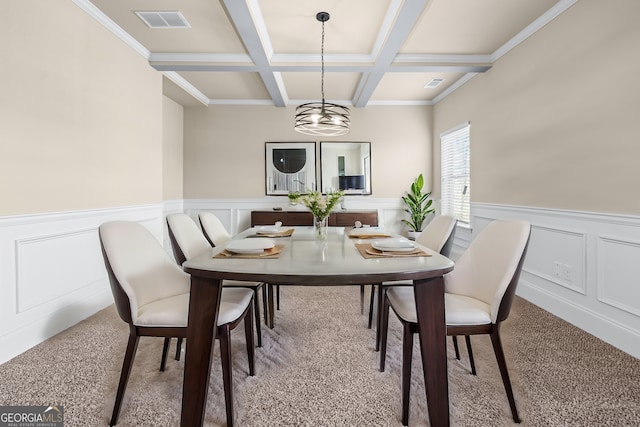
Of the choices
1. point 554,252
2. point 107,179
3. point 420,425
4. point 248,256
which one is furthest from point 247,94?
point 420,425

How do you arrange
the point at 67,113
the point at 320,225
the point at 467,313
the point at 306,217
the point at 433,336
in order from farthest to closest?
the point at 306,217
the point at 67,113
the point at 320,225
the point at 467,313
the point at 433,336

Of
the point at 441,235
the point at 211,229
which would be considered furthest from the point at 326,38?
the point at 441,235

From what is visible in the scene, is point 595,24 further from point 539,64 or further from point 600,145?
point 600,145

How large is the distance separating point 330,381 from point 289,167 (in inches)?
163

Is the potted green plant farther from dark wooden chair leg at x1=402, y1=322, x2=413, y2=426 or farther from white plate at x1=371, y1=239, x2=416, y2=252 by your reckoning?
dark wooden chair leg at x1=402, y1=322, x2=413, y2=426

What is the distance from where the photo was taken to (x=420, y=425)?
4.57ft

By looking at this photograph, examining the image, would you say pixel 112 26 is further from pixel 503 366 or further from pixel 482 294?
pixel 503 366

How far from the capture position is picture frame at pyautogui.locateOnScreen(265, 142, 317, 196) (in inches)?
213

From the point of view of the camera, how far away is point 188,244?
2.11 metres

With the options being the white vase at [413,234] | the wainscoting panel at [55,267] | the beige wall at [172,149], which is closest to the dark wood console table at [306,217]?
the white vase at [413,234]

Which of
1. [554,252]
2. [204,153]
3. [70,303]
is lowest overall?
[70,303]

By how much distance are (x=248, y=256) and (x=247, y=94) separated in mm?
4102

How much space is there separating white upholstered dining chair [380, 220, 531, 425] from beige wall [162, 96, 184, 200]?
433 cm

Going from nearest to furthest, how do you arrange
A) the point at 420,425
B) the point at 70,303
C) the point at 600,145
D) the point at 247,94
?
the point at 420,425 < the point at 600,145 < the point at 70,303 < the point at 247,94
